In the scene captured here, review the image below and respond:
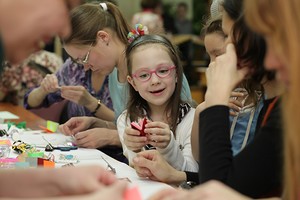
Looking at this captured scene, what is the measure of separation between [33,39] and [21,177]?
371mm

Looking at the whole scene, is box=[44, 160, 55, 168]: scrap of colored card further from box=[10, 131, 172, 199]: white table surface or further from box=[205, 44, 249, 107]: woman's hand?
box=[205, 44, 249, 107]: woman's hand

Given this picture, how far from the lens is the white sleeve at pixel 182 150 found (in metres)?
2.19

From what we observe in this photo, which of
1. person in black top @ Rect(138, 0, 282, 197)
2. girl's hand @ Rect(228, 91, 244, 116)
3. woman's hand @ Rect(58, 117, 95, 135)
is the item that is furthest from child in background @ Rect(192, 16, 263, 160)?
woman's hand @ Rect(58, 117, 95, 135)

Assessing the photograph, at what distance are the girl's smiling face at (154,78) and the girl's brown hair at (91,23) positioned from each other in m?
0.42

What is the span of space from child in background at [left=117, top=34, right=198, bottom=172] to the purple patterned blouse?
0.67 meters

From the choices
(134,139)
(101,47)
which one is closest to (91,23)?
(101,47)

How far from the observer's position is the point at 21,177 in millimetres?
1416

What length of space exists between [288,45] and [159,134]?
3.43 feet

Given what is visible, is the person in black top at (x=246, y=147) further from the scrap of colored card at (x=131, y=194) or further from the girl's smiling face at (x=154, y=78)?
the girl's smiling face at (x=154, y=78)

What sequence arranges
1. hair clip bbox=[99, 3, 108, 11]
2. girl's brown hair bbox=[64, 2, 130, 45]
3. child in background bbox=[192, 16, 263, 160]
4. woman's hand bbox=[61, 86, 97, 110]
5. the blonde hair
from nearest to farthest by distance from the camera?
the blonde hair < child in background bbox=[192, 16, 263, 160] < girl's brown hair bbox=[64, 2, 130, 45] < hair clip bbox=[99, 3, 108, 11] < woman's hand bbox=[61, 86, 97, 110]

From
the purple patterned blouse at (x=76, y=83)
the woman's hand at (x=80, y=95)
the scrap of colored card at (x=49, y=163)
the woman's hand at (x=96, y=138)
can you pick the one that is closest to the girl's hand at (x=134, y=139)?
the scrap of colored card at (x=49, y=163)

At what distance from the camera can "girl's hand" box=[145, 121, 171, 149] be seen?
2.15 meters

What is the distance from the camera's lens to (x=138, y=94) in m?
2.62

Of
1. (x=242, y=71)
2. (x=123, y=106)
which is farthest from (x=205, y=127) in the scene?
(x=123, y=106)
